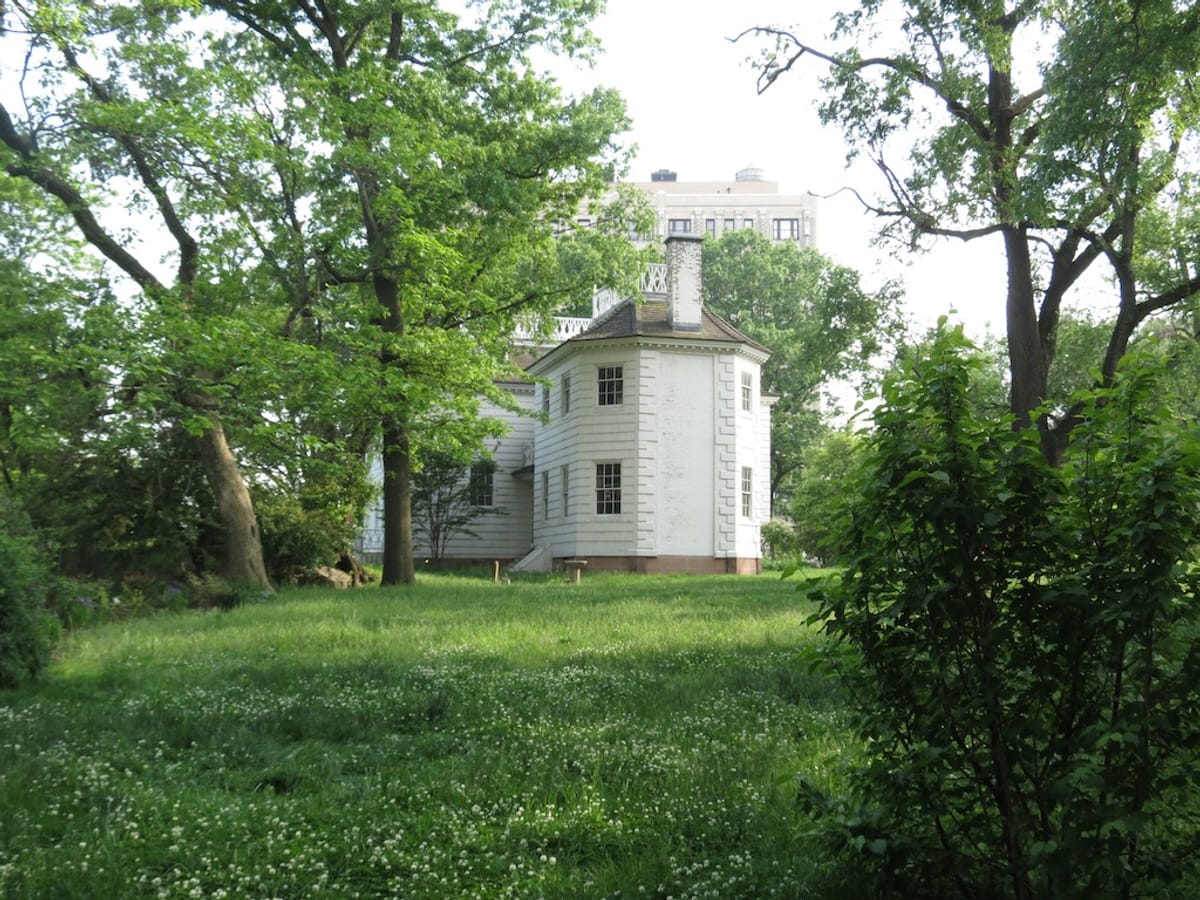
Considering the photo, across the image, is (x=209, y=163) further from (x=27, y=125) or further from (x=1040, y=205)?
(x=1040, y=205)

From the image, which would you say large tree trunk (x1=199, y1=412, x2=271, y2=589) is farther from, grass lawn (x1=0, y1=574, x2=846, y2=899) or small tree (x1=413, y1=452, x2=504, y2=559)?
small tree (x1=413, y1=452, x2=504, y2=559)

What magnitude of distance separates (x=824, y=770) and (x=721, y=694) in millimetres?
2573

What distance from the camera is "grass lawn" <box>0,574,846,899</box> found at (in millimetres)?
4750

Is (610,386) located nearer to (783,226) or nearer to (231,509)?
(231,509)

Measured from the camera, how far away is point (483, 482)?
40.7 metres

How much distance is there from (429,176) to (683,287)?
1387 cm

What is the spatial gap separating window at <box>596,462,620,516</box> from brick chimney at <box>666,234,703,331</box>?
5.15 m

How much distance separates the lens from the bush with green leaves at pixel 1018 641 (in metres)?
3.44

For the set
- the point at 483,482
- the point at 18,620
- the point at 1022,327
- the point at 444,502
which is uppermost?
the point at 1022,327

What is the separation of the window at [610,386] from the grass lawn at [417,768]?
21.4m

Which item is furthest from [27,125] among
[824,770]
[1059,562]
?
[1059,562]

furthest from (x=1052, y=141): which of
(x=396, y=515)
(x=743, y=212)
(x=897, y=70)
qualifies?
(x=743, y=212)

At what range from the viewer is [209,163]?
60.6 ft

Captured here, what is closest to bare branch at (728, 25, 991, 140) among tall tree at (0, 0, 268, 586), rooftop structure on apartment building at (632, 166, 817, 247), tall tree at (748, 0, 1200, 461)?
tall tree at (748, 0, 1200, 461)
